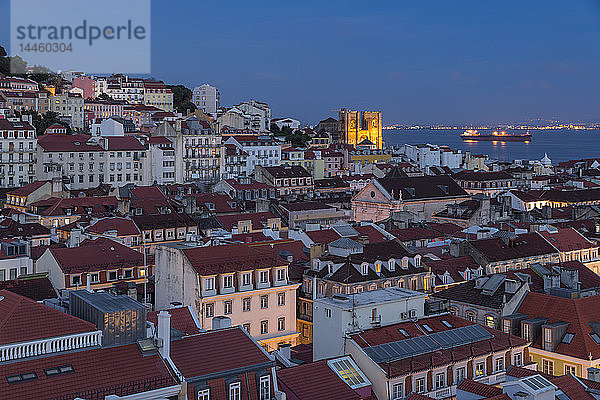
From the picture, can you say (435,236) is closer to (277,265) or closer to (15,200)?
(277,265)

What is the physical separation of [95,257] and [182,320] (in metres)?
13.9

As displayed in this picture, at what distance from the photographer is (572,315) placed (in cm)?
2878

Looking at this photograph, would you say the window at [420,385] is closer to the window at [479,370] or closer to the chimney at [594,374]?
the window at [479,370]

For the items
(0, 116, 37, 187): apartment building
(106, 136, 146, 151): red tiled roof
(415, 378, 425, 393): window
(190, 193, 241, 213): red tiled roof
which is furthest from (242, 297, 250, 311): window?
(106, 136, 146, 151): red tiled roof

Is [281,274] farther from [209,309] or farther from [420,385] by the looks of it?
[420,385]

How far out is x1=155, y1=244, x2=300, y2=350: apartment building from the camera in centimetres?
3036

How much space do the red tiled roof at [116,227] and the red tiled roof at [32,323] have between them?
1098 inches

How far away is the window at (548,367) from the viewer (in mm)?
27953

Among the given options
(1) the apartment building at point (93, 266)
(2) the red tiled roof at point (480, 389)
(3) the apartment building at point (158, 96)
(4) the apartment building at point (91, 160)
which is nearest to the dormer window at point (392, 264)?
(1) the apartment building at point (93, 266)

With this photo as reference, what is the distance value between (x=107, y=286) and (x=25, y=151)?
167 ft

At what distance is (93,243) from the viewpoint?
38.7 metres

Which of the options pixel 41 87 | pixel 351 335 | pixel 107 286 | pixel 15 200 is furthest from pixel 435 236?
pixel 41 87

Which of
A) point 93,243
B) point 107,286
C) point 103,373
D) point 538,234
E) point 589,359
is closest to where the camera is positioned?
point 103,373

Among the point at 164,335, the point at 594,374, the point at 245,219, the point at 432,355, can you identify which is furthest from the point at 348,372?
the point at 245,219
